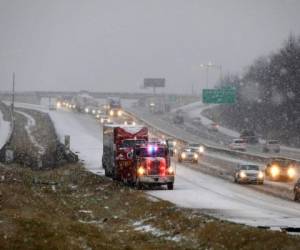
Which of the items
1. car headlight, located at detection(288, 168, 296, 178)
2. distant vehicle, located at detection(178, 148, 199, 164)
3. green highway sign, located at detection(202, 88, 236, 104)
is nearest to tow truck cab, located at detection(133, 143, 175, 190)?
car headlight, located at detection(288, 168, 296, 178)

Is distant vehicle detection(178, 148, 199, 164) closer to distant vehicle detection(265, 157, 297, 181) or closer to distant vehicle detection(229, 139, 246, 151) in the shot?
distant vehicle detection(265, 157, 297, 181)

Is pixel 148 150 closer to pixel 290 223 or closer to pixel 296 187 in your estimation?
pixel 296 187

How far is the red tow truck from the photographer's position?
46.4 m

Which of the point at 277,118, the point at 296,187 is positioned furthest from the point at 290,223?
the point at 277,118

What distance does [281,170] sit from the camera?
193ft

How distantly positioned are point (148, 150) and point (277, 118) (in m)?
89.4

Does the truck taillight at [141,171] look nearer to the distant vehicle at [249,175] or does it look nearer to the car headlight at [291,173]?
the distant vehicle at [249,175]

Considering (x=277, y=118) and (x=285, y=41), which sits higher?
(x=285, y=41)

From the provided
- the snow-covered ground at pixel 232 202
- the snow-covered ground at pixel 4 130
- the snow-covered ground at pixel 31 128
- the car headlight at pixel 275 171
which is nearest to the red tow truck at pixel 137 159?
the snow-covered ground at pixel 232 202

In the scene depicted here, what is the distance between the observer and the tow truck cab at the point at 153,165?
46.3 metres

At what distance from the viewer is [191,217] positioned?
3002 cm

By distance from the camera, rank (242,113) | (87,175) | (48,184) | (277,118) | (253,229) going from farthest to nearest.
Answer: (242,113)
(277,118)
(87,175)
(48,184)
(253,229)

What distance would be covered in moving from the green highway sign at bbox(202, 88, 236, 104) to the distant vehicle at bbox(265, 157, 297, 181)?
64.8m

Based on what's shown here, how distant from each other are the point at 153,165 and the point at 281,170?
1560cm
